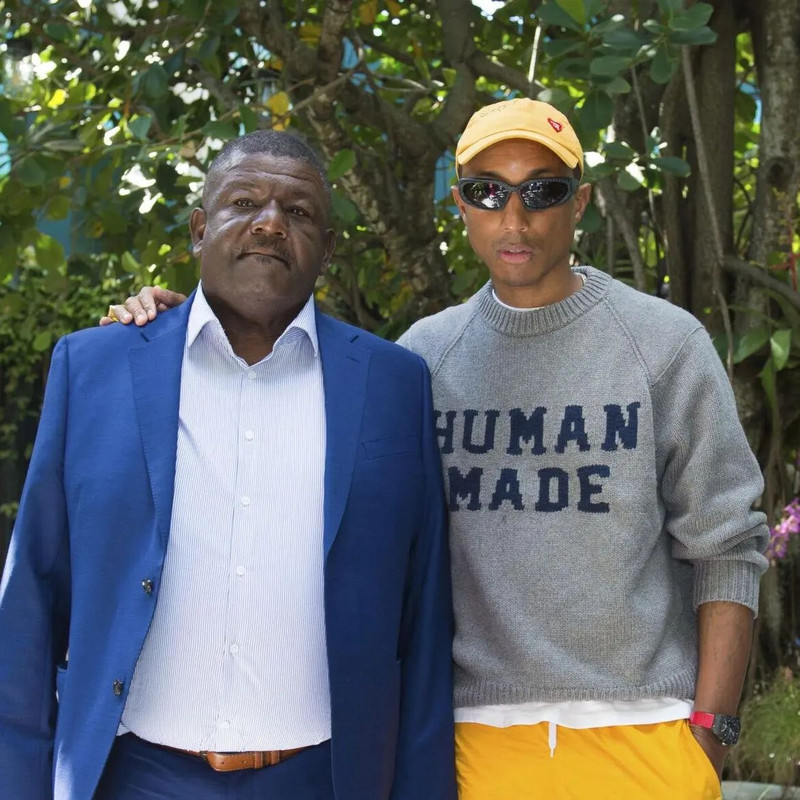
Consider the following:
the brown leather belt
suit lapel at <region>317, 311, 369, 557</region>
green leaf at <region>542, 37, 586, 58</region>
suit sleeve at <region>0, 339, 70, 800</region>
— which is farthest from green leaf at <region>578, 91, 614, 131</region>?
the brown leather belt

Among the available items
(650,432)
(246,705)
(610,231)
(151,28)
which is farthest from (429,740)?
(151,28)

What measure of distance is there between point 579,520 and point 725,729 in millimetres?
485

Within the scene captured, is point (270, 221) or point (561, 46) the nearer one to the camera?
point (270, 221)

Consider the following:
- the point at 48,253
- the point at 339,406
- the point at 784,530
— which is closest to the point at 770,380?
the point at 784,530

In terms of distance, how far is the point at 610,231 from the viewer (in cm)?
479

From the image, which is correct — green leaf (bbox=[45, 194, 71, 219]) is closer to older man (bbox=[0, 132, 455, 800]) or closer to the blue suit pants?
older man (bbox=[0, 132, 455, 800])

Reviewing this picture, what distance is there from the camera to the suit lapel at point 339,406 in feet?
7.46

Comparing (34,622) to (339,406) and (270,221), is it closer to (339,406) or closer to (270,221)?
(339,406)

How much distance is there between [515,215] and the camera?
98.3 inches

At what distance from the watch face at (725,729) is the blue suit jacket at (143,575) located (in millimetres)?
510

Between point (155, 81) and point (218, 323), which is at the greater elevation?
point (155, 81)

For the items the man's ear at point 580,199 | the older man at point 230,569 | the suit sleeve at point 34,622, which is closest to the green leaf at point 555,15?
the man's ear at point 580,199

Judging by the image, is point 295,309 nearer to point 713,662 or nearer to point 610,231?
point 713,662

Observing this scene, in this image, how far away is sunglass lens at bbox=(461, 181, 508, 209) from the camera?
8.26ft
